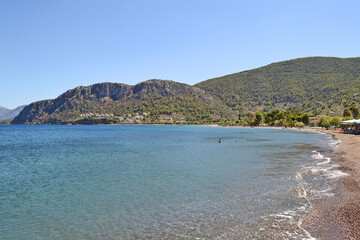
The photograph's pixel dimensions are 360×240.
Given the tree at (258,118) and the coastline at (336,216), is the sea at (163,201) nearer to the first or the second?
the coastline at (336,216)

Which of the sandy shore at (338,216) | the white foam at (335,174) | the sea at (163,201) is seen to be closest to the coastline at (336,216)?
the sandy shore at (338,216)

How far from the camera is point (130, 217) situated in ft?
45.0

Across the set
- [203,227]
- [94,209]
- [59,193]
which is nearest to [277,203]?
[203,227]

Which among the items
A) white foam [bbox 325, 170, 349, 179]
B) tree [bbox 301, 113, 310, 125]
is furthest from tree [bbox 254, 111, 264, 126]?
white foam [bbox 325, 170, 349, 179]

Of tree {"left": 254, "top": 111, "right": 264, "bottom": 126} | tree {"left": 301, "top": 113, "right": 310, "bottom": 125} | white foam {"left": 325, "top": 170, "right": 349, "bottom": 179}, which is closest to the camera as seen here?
white foam {"left": 325, "top": 170, "right": 349, "bottom": 179}

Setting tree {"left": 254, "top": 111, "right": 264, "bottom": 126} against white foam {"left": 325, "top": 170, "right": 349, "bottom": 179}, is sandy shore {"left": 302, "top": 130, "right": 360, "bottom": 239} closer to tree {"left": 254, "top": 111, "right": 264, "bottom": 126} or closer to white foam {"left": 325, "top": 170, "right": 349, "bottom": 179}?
white foam {"left": 325, "top": 170, "right": 349, "bottom": 179}

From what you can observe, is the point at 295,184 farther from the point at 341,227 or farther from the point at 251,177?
the point at 341,227

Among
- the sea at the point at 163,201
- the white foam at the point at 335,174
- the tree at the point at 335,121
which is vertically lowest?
the white foam at the point at 335,174

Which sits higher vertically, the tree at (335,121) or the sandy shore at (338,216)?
the tree at (335,121)

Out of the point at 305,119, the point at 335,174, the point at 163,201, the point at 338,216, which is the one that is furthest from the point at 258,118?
the point at 338,216

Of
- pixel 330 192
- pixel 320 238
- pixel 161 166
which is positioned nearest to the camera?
pixel 320 238

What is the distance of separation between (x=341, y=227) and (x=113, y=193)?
1410cm

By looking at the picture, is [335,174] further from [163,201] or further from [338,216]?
[163,201]

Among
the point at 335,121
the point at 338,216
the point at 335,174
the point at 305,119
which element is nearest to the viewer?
the point at 338,216
